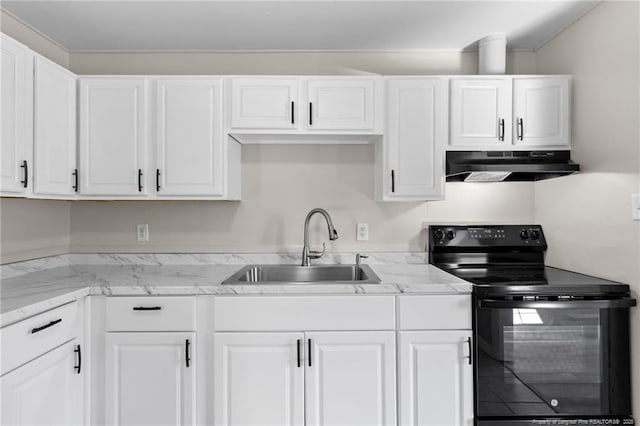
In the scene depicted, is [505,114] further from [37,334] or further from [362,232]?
[37,334]

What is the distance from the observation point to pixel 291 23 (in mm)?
2227

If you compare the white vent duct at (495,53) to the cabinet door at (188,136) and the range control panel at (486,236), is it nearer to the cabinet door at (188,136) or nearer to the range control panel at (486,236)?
the range control panel at (486,236)

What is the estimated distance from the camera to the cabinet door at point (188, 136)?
2.24 meters

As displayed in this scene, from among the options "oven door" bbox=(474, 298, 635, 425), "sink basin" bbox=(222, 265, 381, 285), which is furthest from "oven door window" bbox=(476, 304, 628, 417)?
"sink basin" bbox=(222, 265, 381, 285)

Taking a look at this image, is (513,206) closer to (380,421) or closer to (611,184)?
(611,184)

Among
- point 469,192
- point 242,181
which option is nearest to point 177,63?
point 242,181

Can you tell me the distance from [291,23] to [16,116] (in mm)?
1470

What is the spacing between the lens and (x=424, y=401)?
1899 millimetres

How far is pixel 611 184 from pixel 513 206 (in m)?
0.72

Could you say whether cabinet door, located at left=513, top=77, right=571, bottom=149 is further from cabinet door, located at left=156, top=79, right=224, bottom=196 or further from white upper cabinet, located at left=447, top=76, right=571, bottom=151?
cabinet door, located at left=156, top=79, right=224, bottom=196

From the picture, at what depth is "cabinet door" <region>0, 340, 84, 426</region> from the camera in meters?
1.43

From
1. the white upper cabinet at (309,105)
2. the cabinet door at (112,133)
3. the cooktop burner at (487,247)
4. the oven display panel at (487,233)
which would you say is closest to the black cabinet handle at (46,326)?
the cabinet door at (112,133)

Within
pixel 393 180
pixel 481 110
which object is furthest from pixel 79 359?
pixel 481 110

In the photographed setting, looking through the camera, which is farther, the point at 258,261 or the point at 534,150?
the point at 258,261
